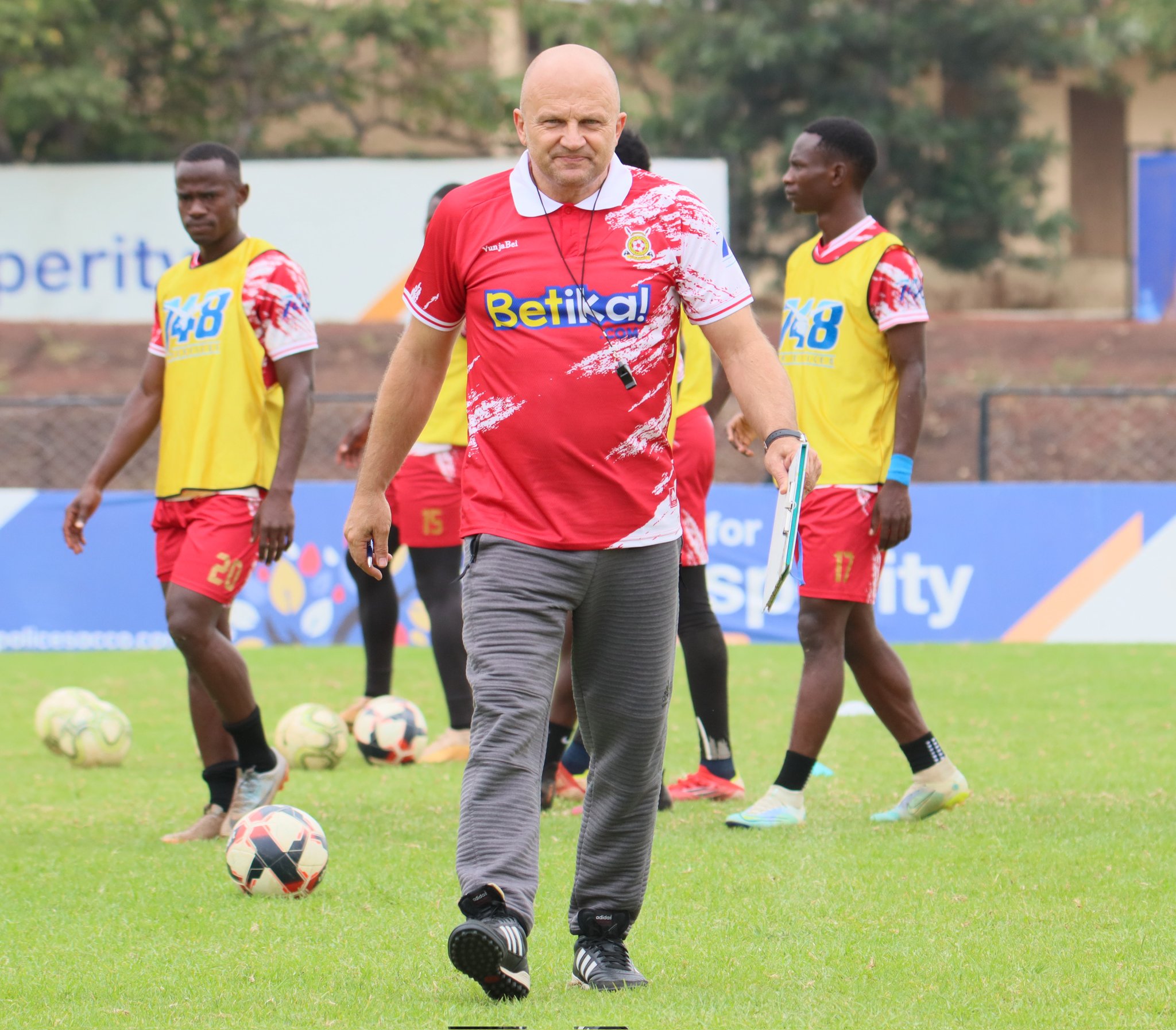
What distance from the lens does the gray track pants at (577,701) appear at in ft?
12.4

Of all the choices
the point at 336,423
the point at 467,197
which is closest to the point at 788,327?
the point at 467,197

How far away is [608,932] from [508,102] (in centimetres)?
2229

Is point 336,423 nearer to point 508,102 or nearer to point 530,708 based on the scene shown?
point 508,102

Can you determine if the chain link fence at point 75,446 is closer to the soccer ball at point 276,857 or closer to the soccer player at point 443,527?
the soccer player at point 443,527

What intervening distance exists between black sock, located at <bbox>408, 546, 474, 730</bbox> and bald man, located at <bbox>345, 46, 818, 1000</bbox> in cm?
361

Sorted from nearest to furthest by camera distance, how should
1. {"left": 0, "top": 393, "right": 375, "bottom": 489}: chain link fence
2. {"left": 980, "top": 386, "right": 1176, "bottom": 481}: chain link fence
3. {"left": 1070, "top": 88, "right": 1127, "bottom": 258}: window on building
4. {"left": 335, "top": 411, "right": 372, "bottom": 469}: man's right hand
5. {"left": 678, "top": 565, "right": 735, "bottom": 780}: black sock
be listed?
{"left": 678, "top": 565, "right": 735, "bottom": 780}: black sock
{"left": 335, "top": 411, "right": 372, "bottom": 469}: man's right hand
{"left": 0, "top": 393, "right": 375, "bottom": 489}: chain link fence
{"left": 980, "top": 386, "right": 1176, "bottom": 481}: chain link fence
{"left": 1070, "top": 88, "right": 1127, "bottom": 258}: window on building

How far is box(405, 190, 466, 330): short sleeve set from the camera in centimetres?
396

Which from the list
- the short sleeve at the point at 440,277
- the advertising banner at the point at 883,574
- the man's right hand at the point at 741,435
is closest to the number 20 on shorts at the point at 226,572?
the man's right hand at the point at 741,435

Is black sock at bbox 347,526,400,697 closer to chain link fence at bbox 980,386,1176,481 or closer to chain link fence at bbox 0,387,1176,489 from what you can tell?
chain link fence at bbox 0,387,1176,489

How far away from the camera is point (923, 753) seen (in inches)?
245

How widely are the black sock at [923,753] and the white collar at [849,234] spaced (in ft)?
5.94

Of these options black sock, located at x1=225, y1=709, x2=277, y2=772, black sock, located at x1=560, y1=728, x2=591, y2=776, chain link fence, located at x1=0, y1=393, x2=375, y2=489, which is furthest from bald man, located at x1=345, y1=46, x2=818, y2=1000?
chain link fence, located at x1=0, y1=393, x2=375, y2=489

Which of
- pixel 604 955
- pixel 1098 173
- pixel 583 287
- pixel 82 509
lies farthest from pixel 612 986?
pixel 1098 173

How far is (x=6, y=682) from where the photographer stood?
1100 centimetres
